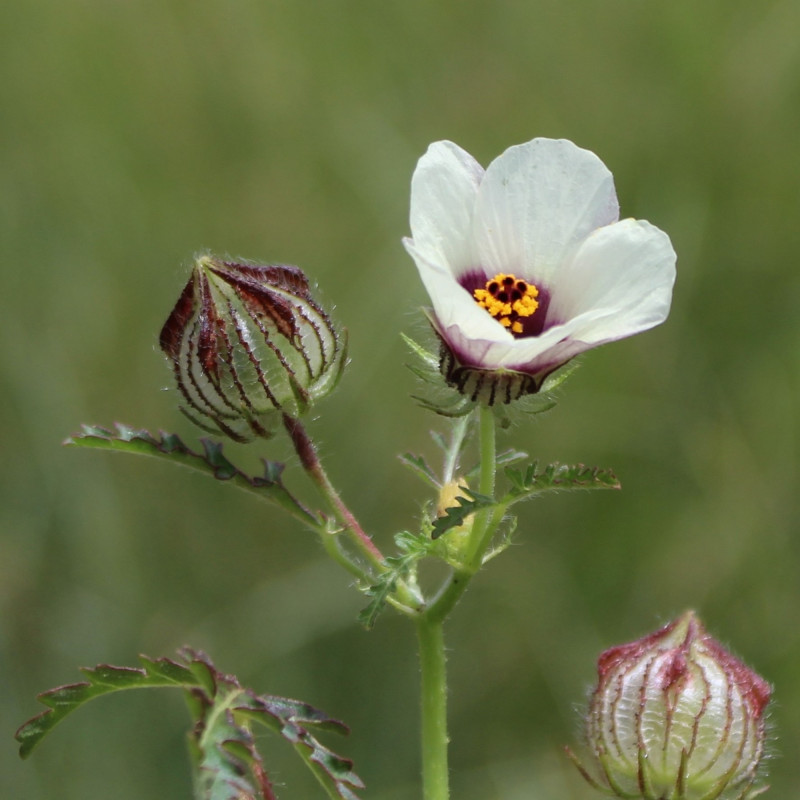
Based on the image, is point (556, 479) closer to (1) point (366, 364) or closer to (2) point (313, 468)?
(2) point (313, 468)

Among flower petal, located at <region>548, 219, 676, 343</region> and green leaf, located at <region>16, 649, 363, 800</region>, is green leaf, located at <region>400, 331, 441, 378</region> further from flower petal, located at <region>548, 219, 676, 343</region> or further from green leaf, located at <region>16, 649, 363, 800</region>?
green leaf, located at <region>16, 649, 363, 800</region>

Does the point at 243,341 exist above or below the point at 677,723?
above

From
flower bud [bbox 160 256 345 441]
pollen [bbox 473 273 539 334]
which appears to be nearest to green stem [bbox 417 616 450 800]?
flower bud [bbox 160 256 345 441]

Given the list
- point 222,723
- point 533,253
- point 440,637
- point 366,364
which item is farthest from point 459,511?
point 366,364

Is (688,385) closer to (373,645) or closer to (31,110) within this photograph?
(373,645)

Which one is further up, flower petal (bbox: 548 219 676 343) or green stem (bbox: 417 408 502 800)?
flower petal (bbox: 548 219 676 343)

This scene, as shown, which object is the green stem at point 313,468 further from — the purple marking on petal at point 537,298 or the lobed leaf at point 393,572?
the purple marking on petal at point 537,298

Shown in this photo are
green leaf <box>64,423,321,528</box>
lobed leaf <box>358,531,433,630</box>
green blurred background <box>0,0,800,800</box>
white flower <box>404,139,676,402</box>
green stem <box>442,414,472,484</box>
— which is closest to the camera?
lobed leaf <box>358,531,433,630</box>
